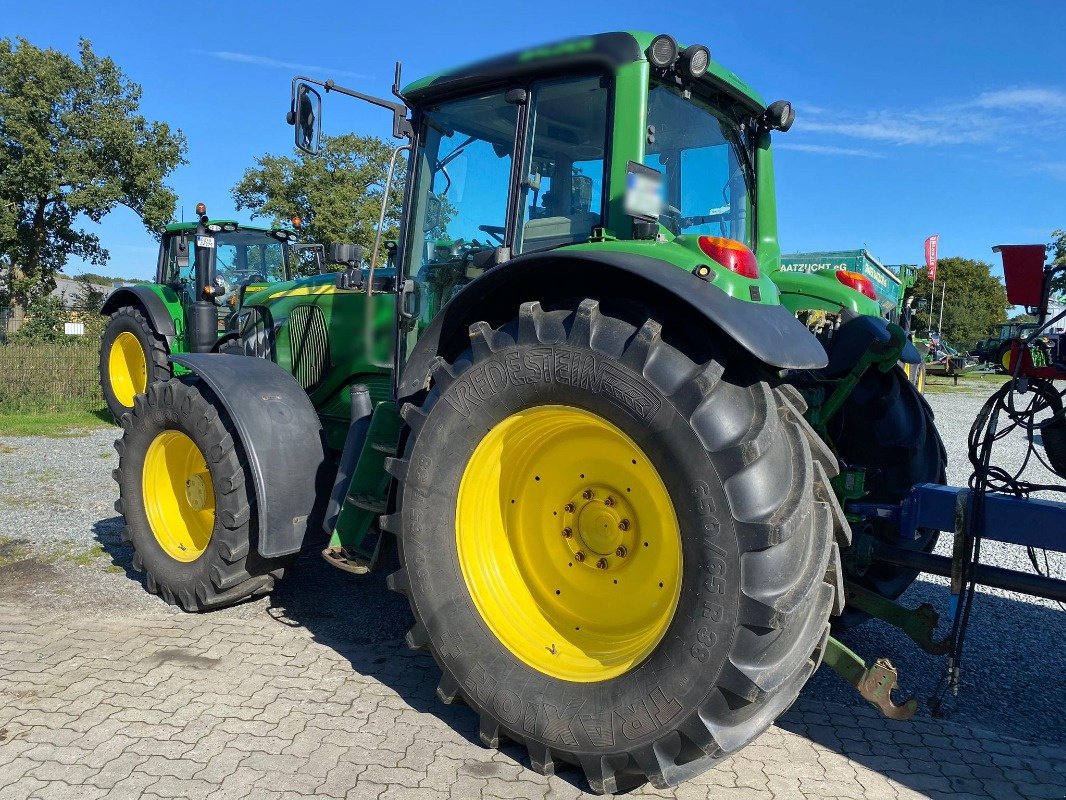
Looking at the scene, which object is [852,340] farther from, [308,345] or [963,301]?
[963,301]

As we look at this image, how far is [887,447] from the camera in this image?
11.9ft

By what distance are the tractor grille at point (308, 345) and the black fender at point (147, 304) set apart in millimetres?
6178

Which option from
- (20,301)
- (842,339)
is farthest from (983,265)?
(842,339)

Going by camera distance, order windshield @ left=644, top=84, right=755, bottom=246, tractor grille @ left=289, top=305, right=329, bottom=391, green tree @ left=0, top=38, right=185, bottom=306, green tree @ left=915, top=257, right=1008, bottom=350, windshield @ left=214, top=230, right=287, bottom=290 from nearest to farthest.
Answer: windshield @ left=644, top=84, right=755, bottom=246
tractor grille @ left=289, top=305, right=329, bottom=391
windshield @ left=214, top=230, right=287, bottom=290
green tree @ left=0, top=38, right=185, bottom=306
green tree @ left=915, top=257, right=1008, bottom=350

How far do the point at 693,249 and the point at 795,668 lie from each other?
135 centimetres

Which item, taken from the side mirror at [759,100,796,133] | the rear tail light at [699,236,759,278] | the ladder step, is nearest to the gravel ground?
the ladder step

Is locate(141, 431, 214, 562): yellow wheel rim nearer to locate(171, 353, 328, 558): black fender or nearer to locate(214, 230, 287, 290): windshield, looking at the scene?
locate(171, 353, 328, 558): black fender

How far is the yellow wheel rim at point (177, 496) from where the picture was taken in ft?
13.5

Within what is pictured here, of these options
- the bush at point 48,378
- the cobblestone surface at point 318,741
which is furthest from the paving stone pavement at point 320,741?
the bush at point 48,378

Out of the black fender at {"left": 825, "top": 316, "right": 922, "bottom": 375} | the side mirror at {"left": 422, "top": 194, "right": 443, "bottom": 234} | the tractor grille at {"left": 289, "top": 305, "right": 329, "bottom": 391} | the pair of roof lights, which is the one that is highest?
the pair of roof lights

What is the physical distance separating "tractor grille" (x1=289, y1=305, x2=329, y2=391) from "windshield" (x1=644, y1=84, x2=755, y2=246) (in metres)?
2.24

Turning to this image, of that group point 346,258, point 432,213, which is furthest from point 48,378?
point 432,213

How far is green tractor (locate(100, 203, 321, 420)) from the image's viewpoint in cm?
1011

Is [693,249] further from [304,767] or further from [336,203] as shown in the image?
[336,203]
